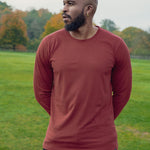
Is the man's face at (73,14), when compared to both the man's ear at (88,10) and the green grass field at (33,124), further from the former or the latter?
the green grass field at (33,124)

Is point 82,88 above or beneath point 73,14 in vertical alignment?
beneath

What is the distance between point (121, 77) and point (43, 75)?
0.66 metres

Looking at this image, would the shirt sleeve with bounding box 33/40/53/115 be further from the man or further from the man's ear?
the man's ear

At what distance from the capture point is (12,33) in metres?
79.2

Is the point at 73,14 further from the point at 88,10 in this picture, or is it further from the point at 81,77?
the point at 81,77

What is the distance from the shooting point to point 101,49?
229cm

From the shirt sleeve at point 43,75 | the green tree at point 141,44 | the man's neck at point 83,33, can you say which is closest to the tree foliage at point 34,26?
the green tree at point 141,44

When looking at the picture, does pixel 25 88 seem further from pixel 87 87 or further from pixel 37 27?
pixel 37 27

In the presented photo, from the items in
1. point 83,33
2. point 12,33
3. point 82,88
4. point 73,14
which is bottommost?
point 12,33

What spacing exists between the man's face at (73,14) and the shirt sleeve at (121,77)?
0.37 m

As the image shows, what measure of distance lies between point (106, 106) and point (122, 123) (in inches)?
220

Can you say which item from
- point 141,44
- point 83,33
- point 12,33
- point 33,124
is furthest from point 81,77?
point 12,33

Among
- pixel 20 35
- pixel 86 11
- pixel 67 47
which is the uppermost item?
pixel 86 11

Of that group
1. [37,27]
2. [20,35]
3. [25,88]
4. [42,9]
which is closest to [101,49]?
[25,88]
